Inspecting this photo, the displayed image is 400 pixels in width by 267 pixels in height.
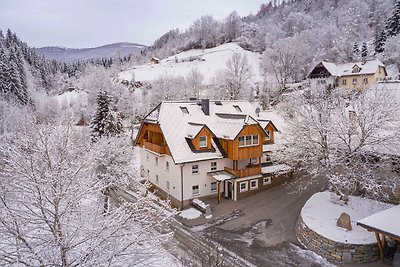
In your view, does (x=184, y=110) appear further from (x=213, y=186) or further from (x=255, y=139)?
(x=213, y=186)

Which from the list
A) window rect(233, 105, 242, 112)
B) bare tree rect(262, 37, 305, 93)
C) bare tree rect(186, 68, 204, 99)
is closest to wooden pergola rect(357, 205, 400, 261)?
window rect(233, 105, 242, 112)

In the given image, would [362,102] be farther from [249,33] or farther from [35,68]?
[249,33]

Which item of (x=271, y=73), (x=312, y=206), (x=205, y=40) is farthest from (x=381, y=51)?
(x=205, y=40)

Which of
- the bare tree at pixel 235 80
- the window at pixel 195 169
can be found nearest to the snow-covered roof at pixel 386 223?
the window at pixel 195 169


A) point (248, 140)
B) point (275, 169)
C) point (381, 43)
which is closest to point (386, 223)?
point (248, 140)

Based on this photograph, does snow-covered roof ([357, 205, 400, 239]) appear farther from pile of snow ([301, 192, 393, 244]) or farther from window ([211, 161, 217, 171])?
window ([211, 161, 217, 171])

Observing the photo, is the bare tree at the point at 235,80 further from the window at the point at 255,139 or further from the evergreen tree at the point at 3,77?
the evergreen tree at the point at 3,77
